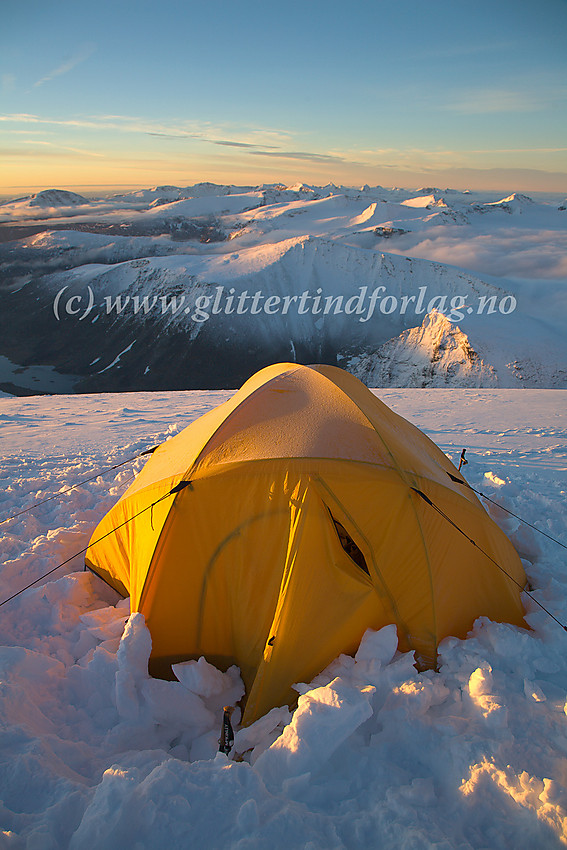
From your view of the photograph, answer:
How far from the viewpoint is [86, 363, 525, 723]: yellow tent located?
387 centimetres

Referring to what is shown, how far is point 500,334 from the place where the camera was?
54.0 meters

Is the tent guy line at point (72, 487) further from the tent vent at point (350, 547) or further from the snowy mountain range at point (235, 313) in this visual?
the snowy mountain range at point (235, 313)

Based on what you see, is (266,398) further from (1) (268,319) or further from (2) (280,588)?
(1) (268,319)

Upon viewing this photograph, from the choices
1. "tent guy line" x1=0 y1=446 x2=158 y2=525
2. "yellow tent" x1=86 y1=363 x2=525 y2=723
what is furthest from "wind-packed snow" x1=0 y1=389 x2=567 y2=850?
"tent guy line" x1=0 y1=446 x2=158 y2=525

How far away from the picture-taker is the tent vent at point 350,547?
4.11 m

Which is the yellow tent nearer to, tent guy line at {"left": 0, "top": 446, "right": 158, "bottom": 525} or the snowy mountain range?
tent guy line at {"left": 0, "top": 446, "right": 158, "bottom": 525}

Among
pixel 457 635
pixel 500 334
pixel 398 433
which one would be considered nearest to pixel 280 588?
pixel 457 635

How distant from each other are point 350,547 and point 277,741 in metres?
1.59

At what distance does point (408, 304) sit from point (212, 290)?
40.3 meters

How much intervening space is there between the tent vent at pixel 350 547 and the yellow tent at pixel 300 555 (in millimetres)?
10

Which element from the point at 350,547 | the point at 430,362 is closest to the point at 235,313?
the point at 430,362

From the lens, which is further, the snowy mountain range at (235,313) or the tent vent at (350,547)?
the snowy mountain range at (235,313)

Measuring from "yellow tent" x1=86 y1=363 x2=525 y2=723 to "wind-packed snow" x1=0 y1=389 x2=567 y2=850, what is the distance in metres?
0.23

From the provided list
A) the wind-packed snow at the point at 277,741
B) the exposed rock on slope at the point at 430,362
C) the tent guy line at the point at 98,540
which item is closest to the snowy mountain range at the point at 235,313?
the exposed rock on slope at the point at 430,362
